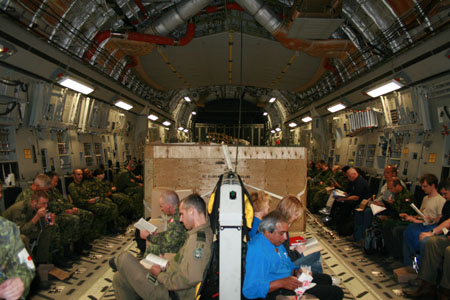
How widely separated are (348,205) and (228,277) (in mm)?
5366

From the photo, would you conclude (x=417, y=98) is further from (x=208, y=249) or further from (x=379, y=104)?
(x=208, y=249)

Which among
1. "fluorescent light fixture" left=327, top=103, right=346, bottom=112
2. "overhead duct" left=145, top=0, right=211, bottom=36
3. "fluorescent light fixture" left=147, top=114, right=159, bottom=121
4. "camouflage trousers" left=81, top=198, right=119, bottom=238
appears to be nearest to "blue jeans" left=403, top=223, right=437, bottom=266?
"camouflage trousers" left=81, top=198, right=119, bottom=238

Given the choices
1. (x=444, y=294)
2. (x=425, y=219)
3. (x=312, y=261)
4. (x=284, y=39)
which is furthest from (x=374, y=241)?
(x=284, y=39)

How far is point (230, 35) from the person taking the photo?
8.43m

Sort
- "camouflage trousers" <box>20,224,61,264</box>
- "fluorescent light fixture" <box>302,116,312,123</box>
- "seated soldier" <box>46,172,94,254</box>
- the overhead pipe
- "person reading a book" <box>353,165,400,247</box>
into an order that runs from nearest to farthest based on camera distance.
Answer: "camouflage trousers" <box>20,224,61,264</box>
"seated soldier" <box>46,172,94,254</box>
"person reading a book" <box>353,165,400,247</box>
the overhead pipe
"fluorescent light fixture" <box>302,116,312,123</box>

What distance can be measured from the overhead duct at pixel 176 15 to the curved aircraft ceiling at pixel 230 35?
0.08 ft

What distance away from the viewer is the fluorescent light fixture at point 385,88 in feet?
19.7

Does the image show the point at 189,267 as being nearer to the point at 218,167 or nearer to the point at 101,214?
the point at 218,167

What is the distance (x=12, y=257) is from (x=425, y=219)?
15.4 feet

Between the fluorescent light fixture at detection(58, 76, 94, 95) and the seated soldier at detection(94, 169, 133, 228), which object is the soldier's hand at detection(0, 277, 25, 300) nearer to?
the fluorescent light fixture at detection(58, 76, 94, 95)

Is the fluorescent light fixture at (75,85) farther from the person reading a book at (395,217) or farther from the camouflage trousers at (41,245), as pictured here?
the person reading a book at (395,217)

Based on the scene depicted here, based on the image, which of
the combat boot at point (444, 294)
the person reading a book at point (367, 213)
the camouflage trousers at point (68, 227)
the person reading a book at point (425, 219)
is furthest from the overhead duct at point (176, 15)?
the combat boot at point (444, 294)

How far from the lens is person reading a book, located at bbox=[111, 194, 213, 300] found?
2.32 meters

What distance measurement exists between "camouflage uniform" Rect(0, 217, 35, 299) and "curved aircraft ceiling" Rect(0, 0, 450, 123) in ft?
7.54
